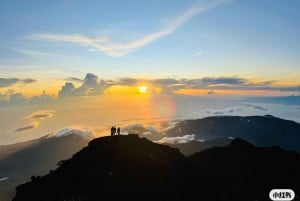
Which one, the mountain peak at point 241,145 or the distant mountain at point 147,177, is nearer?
the distant mountain at point 147,177

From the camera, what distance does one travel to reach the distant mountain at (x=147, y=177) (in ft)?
296

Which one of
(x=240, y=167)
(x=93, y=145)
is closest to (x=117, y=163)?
(x=93, y=145)

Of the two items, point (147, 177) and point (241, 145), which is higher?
point (147, 177)

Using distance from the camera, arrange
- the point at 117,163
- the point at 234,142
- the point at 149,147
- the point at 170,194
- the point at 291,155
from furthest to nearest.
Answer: the point at 234,142 → the point at 291,155 → the point at 149,147 → the point at 117,163 → the point at 170,194

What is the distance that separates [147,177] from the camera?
96125 millimetres

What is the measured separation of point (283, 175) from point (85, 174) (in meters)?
72.2

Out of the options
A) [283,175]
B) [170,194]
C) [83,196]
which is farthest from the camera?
[283,175]

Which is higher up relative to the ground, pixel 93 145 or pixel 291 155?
pixel 93 145

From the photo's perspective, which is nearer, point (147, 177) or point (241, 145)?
point (147, 177)

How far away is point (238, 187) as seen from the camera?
115 metres

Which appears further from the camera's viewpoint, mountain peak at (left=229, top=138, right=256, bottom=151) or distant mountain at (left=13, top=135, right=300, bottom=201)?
mountain peak at (left=229, top=138, right=256, bottom=151)

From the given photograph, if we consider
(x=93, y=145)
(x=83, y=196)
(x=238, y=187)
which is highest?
(x=93, y=145)

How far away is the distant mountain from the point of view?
90188 millimetres

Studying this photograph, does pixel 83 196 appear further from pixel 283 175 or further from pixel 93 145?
pixel 283 175
